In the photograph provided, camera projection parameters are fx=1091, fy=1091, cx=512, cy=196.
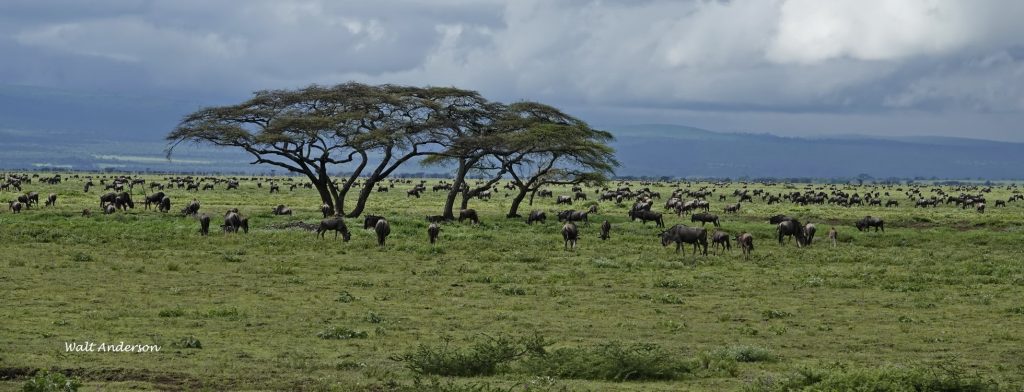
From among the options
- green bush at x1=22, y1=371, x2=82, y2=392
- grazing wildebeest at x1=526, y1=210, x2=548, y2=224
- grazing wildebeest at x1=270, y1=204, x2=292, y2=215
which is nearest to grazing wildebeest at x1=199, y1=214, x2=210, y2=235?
grazing wildebeest at x1=270, y1=204, x2=292, y2=215

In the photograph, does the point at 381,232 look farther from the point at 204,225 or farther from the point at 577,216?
the point at 577,216

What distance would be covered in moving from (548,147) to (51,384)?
134ft

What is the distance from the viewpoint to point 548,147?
5322cm

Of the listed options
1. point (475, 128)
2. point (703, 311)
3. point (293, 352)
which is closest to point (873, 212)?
point (475, 128)

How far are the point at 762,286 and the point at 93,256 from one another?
18.7m

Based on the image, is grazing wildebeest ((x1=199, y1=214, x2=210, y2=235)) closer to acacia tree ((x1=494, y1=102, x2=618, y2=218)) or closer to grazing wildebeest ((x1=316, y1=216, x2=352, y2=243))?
grazing wildebeest ((x1=316, y1=216, x2=352, y2=243))

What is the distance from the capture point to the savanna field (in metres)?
15.5

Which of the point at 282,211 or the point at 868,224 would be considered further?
the point at 282,211

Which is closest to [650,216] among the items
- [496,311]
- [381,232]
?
[381,232]

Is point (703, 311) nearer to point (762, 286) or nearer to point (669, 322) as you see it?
point (669, 322)

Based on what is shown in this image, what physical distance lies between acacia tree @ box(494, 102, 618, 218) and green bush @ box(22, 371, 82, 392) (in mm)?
39119

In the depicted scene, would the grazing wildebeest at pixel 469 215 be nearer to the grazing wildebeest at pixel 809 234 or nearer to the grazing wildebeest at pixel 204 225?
the grazing wildebeest at pixel 204 225

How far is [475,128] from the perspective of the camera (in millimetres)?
58000

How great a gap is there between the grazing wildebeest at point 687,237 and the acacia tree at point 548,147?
649 inches
